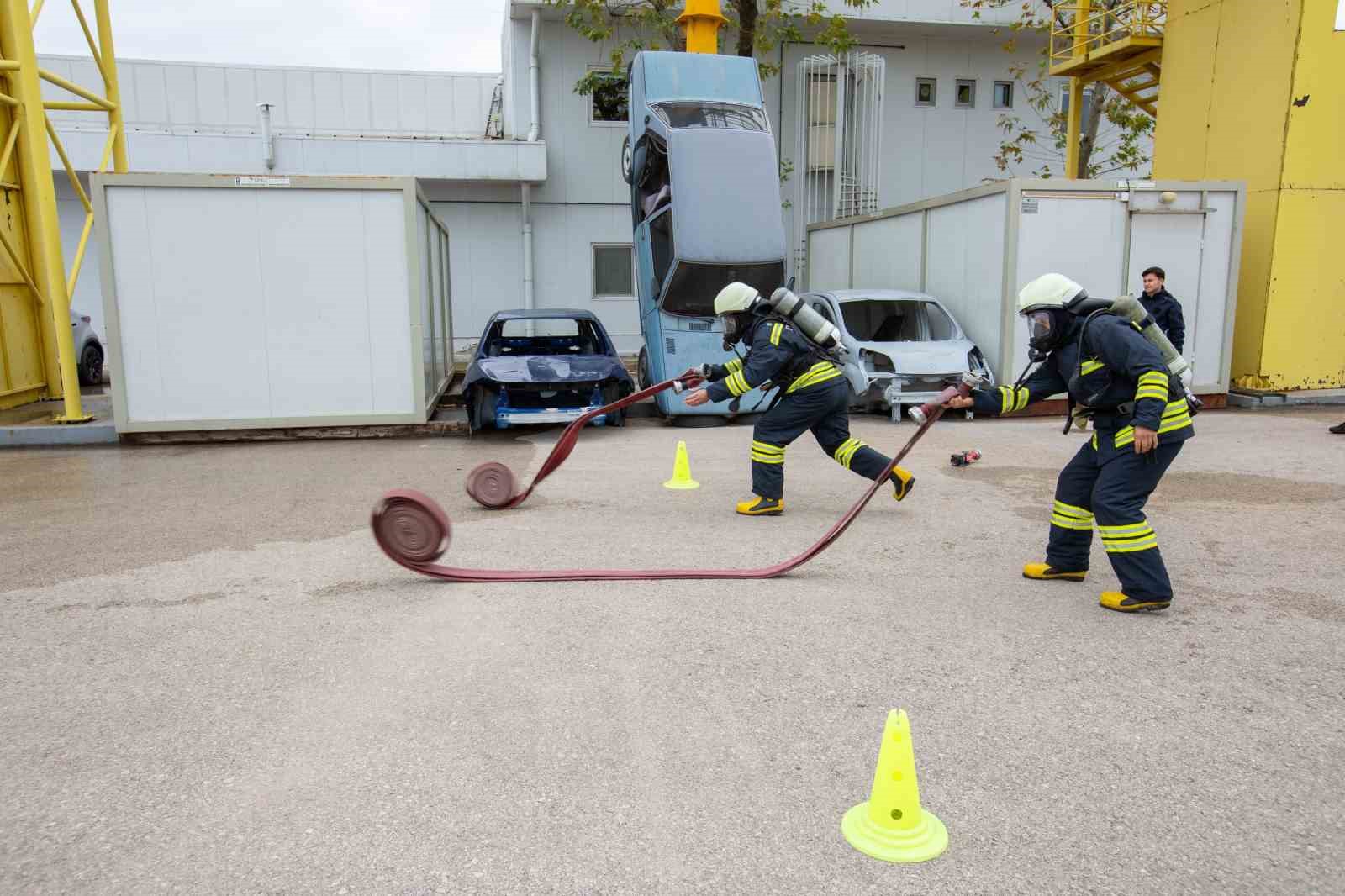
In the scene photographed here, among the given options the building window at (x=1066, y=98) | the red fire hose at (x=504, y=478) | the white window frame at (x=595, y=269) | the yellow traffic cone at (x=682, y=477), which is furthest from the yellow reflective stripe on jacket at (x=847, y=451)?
the building window at (x=1066, y=98)

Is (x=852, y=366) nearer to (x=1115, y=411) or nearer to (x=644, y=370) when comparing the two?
(x=644, y=370)

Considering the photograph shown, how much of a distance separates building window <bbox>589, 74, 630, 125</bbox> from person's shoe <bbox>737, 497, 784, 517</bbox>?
13.6m

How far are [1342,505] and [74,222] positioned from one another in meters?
21.2

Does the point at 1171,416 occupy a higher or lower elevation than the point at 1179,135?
lower

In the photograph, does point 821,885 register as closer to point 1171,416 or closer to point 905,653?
point 905,653

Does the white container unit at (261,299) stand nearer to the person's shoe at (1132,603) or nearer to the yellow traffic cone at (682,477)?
the yellow traffic cone at (682,477)

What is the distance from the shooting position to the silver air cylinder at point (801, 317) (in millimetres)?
6645

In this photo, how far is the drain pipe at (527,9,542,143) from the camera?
1786cm

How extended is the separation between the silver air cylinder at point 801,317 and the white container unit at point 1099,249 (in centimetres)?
585

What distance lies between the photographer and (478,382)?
10.0 m

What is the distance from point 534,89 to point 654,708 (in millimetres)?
16703

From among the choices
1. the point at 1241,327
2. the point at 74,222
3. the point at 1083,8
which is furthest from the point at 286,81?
the point at 1241,327

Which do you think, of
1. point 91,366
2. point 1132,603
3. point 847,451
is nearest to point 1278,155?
point 847,451

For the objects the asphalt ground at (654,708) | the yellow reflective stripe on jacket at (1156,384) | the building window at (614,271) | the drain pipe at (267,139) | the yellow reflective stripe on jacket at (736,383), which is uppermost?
the drain pipe at (267,139)
